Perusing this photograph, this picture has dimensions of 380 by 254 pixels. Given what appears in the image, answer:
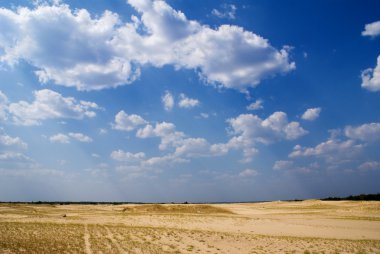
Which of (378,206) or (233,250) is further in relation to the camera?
(378,206)

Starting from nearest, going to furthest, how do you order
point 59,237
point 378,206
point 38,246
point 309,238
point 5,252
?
1. point 5,252
2. point 38,246
3. point 59,237
4. point 309,238
5. point 378,206

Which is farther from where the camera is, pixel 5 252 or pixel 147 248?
pixel 147 248

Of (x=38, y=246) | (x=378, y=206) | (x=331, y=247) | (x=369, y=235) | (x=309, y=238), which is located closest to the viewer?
(x=38, y=246)

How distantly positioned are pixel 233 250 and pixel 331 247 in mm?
7295

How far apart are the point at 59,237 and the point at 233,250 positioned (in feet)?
45.8

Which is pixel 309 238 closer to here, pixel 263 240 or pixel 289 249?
pixel 263 240

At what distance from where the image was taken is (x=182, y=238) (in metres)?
28.9

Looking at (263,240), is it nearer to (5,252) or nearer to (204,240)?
(204,240)

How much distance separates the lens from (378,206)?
64.6 meters

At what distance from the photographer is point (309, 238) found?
3016 centimetres

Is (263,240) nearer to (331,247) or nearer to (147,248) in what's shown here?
(331,247)

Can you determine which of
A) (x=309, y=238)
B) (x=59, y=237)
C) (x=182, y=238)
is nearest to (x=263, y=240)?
(x=309, y=238)

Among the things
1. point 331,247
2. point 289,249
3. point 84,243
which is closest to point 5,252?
point 84,243

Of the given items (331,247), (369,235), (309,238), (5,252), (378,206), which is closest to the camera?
(5,252)
